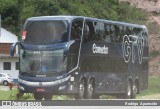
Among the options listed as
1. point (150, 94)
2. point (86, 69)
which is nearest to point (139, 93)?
point (150, 94)

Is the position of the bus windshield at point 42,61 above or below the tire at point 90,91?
above

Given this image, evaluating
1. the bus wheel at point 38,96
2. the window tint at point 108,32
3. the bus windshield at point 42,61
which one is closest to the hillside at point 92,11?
the window tint at point 108,32

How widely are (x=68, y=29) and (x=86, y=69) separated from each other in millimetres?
1068

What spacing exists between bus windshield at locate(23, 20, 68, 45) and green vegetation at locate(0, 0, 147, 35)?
1155 millimetres

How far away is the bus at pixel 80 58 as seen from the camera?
14.5m

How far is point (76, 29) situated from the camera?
48.6ft

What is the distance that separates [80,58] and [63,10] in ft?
7.00

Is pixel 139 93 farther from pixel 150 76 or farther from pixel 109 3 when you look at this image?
pixel 109 3

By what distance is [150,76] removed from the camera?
654 inches

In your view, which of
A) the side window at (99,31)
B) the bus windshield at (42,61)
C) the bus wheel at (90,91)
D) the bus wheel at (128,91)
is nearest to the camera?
the bus windshield at (42,61)

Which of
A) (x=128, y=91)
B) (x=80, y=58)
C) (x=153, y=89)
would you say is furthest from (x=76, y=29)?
(x=153, y=89)

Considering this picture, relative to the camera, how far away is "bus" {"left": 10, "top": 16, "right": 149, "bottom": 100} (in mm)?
14484

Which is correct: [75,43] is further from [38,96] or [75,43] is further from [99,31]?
[38,96]

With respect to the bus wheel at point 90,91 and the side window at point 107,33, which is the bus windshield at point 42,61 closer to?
the bus wheel at point 90,91
